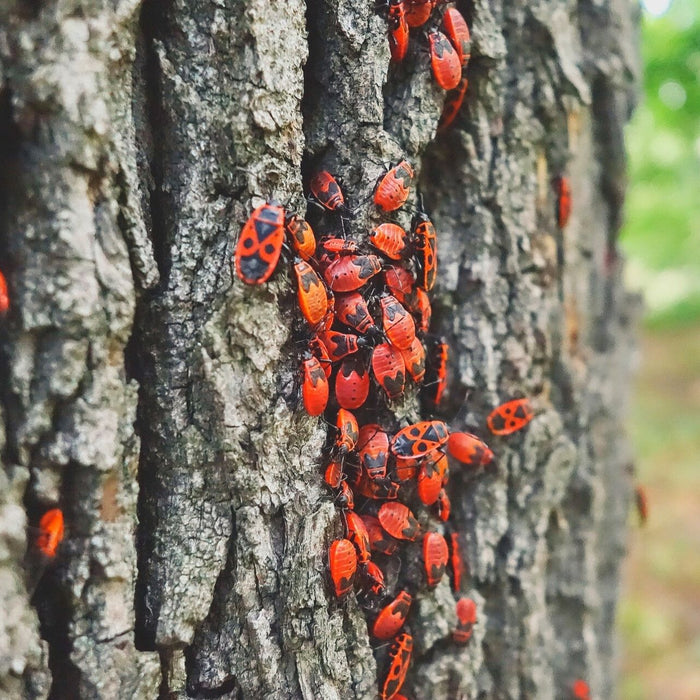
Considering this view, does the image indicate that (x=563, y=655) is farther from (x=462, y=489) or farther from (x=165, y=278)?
(x=165, y=278)

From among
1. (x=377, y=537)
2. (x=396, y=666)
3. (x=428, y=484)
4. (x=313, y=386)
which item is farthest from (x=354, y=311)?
(x=396, y=666)

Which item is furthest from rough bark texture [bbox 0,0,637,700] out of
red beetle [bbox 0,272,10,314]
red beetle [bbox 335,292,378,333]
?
red beetle [bbox 335,292,378,333]

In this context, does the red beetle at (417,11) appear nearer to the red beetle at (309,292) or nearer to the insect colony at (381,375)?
the insect colony at (381,375)

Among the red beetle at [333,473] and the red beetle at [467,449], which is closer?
the red beetle at [333,473]

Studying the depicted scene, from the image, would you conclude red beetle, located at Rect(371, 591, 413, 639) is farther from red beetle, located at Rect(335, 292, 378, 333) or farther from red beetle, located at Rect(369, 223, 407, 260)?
red beetle, located at Rect(369, 223, 407, 260)

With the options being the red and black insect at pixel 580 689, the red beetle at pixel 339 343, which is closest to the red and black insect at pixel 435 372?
the red beetle at pixel 339 343

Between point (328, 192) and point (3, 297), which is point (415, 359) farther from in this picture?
point (3, 297)
